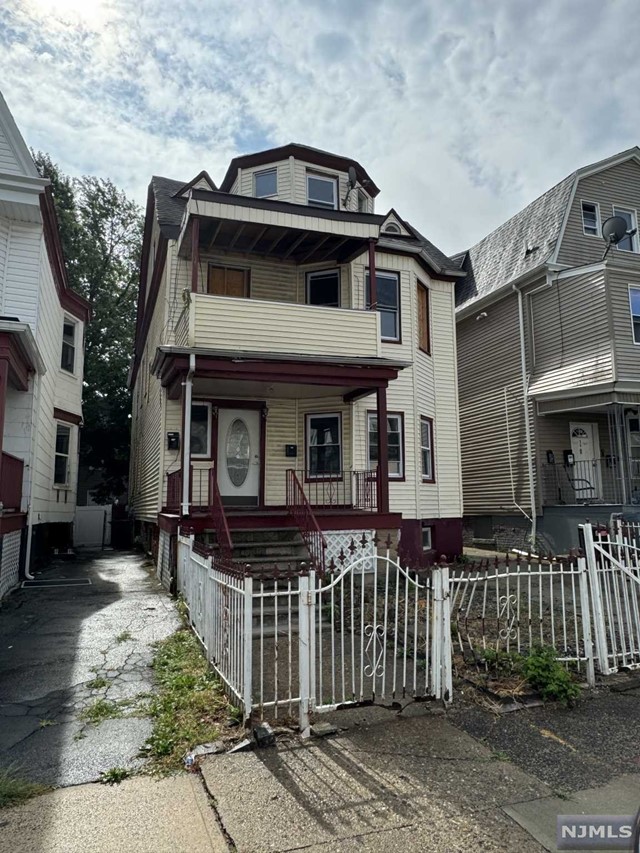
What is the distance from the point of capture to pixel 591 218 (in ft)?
59.1

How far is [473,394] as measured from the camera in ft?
64.7

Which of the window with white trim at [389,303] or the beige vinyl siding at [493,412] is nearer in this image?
the window with white trim at [389,303]

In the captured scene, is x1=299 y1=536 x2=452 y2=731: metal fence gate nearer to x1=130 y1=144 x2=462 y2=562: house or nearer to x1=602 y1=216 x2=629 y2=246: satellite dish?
x1=130 y1=144 x2=462 y2=562: house


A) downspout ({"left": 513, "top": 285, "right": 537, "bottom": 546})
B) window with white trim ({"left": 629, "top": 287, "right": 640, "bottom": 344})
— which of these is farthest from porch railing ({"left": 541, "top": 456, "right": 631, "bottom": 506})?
window with white trim ({"left": 629, "top": 287, "right": 640, "bottom": 344})

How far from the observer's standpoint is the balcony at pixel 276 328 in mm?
11102

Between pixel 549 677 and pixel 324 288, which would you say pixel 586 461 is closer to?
pixel 324 288

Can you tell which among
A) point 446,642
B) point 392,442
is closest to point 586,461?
point 392,442

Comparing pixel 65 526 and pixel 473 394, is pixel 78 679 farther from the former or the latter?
pixel 473 394

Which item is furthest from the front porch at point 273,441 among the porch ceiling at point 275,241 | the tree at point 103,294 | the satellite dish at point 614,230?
the tree at point 103,294

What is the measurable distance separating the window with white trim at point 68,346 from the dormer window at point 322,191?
8157 millimetres

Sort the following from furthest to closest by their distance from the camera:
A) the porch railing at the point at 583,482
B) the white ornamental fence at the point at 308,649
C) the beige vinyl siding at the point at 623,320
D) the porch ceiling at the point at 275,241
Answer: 1. the porch railing at the point at 583,482
2. the beige vinyl siding at the point at 623,320
3. the porch ceiling at the point at 275,241
4. the white ornamental fence at the point at 308,649

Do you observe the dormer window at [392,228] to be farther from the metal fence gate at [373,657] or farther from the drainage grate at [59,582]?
the metal fence gate at [373,657]

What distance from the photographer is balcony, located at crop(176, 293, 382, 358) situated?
11102mm

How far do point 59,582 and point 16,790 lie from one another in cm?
831
